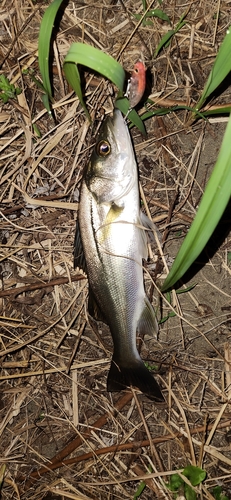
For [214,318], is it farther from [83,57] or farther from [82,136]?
[83,57]

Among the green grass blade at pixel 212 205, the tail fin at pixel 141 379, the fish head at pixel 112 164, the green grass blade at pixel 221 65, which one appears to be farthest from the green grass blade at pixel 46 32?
the tail fin at pixel 141 379

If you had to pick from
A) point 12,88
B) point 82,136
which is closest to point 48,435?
point 82,136

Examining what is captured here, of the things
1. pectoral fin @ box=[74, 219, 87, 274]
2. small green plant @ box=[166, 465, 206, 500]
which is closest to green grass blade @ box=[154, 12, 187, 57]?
pectoral fin @ box=[74, 219, 87, 274]

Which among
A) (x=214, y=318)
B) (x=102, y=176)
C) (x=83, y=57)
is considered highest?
(x=83, y=57)

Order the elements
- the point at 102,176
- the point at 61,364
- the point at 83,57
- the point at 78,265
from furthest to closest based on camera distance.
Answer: the point at 61,364
the point at 78,265
the point at 102,176
the point at 83,57

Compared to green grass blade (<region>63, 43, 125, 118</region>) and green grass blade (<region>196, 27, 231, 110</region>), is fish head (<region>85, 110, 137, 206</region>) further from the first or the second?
green grass blade (<region>196, 27, 231, 110</region>)

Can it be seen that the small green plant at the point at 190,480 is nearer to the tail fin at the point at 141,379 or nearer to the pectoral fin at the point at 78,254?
the tail fin at the point at 141,379

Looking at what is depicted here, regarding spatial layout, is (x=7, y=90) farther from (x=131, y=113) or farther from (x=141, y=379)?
(x=141, y=379)
